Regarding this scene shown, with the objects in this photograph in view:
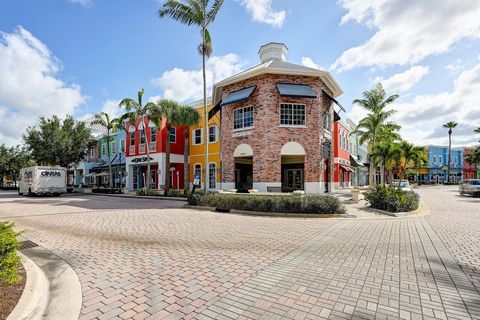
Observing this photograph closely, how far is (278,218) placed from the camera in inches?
467

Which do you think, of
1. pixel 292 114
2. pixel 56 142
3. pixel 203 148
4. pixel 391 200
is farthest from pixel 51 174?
pixel 391 200

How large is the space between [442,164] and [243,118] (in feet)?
232

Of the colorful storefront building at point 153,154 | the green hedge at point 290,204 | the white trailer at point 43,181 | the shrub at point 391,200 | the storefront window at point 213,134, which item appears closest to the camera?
the green hedge at point 290,204

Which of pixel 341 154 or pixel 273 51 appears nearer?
pixel 273 51

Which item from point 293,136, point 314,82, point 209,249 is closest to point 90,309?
point 209,249

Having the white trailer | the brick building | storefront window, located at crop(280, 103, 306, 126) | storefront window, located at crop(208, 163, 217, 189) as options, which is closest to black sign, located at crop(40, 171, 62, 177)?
the white trailer

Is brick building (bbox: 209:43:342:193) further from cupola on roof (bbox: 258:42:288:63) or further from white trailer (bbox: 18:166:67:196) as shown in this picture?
white trailer (bbox: 18:166:67:196)

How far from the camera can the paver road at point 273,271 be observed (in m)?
3.64

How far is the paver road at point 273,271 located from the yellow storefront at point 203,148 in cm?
1836

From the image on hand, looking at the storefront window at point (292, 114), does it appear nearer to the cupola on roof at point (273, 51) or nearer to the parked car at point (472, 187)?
the cupola on roof at point (273, 51)

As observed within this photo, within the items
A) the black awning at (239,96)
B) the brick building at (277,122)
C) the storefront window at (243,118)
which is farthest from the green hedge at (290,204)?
the storefront window at (243,118)

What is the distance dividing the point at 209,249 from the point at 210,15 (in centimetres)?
1503

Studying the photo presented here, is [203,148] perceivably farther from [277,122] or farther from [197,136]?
[277,122]

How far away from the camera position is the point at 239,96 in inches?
830
